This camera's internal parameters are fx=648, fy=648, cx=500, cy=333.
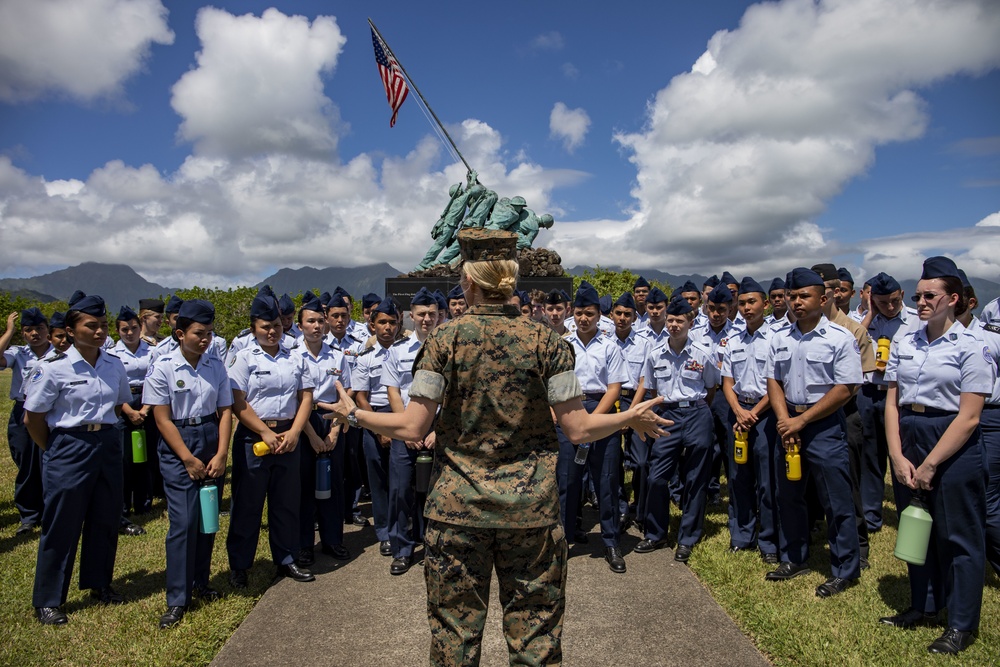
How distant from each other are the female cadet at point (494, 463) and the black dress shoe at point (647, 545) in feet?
11.0

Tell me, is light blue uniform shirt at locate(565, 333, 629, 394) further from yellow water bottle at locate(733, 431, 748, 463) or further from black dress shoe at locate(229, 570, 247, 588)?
black dress shoe at locate(229, 570, 247, 588)

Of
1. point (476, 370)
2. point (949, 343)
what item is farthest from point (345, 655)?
point (949, 343)

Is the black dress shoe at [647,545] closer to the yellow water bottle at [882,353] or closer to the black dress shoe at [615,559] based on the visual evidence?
the black dress shoe at [615,559]

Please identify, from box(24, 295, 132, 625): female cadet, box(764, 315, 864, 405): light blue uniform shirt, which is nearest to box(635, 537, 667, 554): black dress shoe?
box(764, 315, 864, 405): light blue uniform shirt

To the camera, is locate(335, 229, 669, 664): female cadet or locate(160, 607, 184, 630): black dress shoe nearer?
locate(335, 229, 669, 664): female cadet

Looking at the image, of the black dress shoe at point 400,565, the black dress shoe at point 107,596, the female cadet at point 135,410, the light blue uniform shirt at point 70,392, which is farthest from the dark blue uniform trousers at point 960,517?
the female cadet at point 135,410

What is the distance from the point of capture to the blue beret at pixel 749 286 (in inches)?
234

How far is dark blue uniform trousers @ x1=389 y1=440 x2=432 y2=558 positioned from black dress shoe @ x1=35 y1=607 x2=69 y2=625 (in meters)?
2.26

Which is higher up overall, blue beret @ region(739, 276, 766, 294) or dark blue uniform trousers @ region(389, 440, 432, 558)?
blue beret @ region(739, 276, 766, 294)

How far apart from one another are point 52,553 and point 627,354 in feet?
15.6

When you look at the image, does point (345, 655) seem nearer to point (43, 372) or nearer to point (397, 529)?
point (397, 529)

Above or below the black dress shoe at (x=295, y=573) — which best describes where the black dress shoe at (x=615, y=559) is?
above

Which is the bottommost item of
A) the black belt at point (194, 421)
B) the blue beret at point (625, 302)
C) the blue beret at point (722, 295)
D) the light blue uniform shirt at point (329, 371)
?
the black belt at point (194, 421)

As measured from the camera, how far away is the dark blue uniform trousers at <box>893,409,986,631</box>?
3734mm
